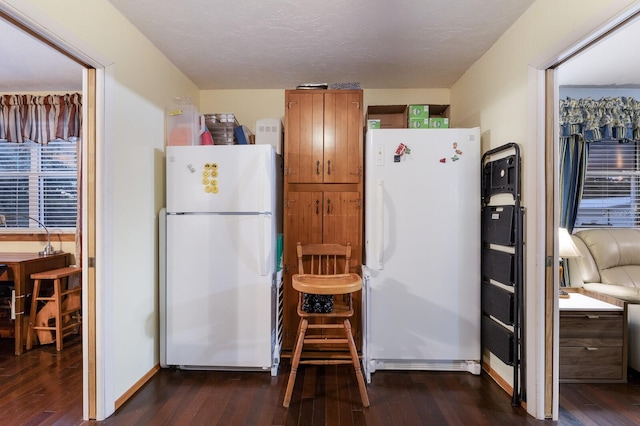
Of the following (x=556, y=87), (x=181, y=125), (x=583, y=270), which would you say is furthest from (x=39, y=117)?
(x=583, y=270)

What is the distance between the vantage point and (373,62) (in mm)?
2482

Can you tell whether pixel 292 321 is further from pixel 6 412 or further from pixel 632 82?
pixel 632 82

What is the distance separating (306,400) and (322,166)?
1.70 metres

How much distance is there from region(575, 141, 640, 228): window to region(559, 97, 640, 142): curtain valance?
185 millimetres

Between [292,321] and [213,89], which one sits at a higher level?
[213,89]

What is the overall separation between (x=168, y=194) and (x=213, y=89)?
1340 mm

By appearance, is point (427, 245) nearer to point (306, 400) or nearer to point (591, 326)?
point (591, 326)

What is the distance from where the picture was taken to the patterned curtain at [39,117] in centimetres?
308

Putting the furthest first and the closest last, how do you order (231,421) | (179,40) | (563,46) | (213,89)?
(213,89)
(179,40)
(231,421)
(563,46)

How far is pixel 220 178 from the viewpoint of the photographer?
2.27 meters

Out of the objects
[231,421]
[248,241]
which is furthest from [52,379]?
[248,241]

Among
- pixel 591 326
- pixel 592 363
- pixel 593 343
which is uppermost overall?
pixel 591 326

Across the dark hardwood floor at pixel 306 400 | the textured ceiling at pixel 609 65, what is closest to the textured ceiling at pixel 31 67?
the dark hardwood floor at pixel 306 400

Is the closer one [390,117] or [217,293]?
[217,293]
